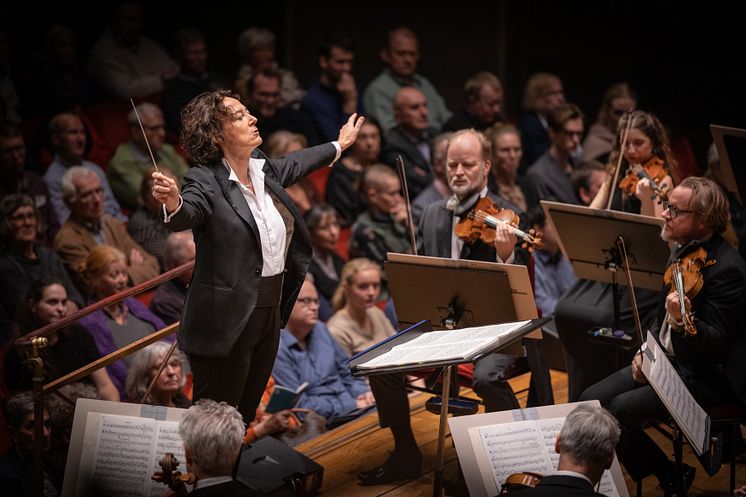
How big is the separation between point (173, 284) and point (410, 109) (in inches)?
92.9

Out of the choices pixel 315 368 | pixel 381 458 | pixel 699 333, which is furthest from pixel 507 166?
pixel 699 333

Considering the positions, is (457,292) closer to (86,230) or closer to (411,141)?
(86,230)

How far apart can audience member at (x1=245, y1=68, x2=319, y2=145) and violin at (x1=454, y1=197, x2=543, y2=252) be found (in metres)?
2.78

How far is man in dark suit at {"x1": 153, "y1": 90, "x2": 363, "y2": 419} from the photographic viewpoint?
358cm

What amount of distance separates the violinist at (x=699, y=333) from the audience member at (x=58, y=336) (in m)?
2.28

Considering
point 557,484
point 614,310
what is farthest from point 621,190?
point 557,484

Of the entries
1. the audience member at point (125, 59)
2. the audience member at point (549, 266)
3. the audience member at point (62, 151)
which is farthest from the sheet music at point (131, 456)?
the audience member at point (125, 59)

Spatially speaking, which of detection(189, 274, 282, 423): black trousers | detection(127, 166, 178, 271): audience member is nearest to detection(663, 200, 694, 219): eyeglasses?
detection(189, 274, 282, 423): black trousers

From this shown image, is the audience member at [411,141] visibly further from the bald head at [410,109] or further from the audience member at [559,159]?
the audience member at [559,159]

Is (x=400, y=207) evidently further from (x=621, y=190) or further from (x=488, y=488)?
(x=488, y=488)

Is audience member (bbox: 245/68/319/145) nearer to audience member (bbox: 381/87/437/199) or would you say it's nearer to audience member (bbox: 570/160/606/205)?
audience member (bbox: 381/87/437/199)

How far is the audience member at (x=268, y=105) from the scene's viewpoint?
7059 mm

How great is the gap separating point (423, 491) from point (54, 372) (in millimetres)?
1721

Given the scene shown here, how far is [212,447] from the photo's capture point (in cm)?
315
